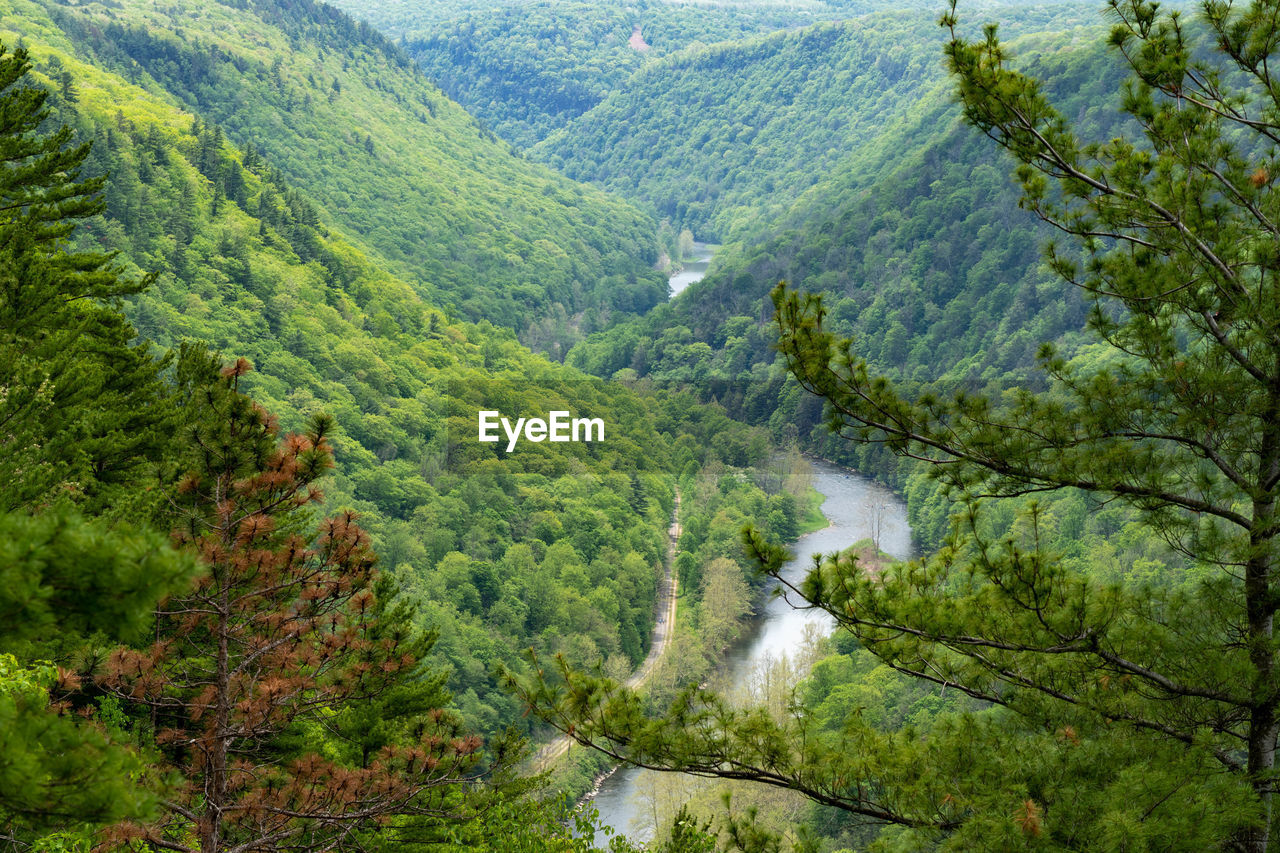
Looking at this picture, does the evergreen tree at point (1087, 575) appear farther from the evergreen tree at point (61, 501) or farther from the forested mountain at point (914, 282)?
the forested mountain at point (914, 282)

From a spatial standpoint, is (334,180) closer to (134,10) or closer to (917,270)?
(134,10)

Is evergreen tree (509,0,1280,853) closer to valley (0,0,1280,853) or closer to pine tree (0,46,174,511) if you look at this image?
valley (0,0,1280,853)

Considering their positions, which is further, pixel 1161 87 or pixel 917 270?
pixel 917 270

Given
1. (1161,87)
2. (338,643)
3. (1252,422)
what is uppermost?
(1161,87)

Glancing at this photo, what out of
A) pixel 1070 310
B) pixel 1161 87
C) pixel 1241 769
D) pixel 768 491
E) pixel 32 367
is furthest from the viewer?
pixel 1070 310

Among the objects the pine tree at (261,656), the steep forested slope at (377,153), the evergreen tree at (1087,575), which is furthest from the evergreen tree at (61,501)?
the steep forested slope at (377,153)

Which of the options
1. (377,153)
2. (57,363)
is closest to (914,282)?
(377,153)

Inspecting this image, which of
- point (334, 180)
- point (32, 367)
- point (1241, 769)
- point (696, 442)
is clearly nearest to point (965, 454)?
point (1241, 769)
